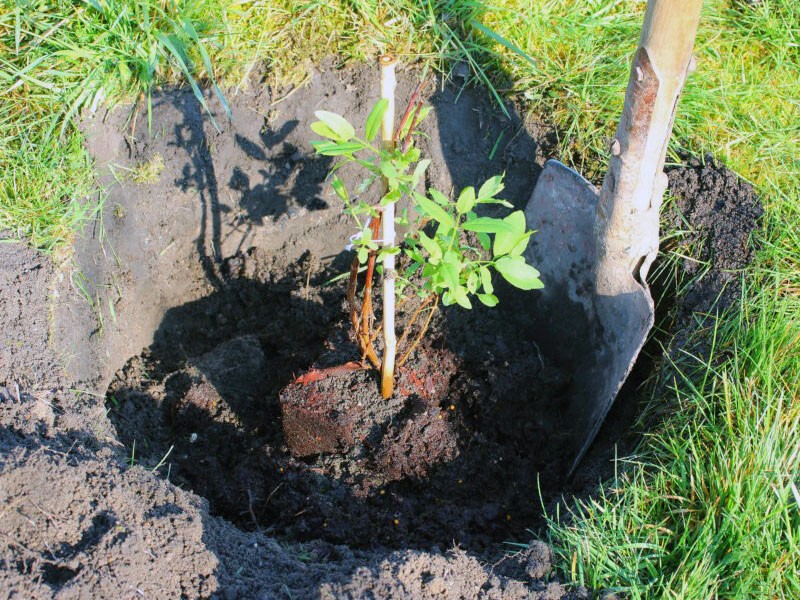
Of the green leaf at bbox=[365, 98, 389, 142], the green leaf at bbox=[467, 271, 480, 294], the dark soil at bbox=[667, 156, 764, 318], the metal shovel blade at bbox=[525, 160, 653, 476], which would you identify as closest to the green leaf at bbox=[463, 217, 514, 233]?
the green leaf at bbox=[467, 271, 480, 294]

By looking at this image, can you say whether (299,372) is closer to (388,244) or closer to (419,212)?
(388,244)

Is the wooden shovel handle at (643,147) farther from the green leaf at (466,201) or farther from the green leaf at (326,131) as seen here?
the green leaf at (326,131)

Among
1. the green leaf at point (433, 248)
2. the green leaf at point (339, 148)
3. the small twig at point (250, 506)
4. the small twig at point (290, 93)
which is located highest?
the green leaf at point (339, 148)

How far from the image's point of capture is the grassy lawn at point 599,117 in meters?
1.70

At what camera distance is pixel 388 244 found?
1.76 meters

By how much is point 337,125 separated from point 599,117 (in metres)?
1.31

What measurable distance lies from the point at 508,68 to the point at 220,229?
115 cm

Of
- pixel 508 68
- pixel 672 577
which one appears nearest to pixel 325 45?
pixel 508 68

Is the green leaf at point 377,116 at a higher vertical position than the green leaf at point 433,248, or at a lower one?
higher

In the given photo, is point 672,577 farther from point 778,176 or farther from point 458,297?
point 778,176

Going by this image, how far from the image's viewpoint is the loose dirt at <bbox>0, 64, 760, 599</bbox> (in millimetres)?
1577

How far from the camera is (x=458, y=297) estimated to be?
164cm

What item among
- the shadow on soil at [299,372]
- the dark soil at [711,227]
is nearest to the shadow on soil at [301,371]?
the shadow on soil at [299,372]

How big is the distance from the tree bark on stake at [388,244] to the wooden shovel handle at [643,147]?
0.69 meters
